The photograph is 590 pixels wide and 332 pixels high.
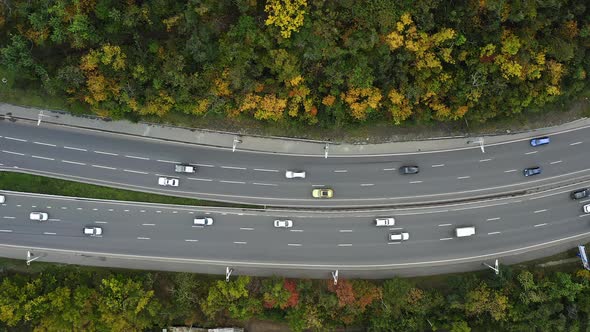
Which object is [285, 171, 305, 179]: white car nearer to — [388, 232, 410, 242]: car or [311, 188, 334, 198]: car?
[311, 188, 334, 198]: car

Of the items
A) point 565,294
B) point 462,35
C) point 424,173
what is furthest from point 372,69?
point 565,294

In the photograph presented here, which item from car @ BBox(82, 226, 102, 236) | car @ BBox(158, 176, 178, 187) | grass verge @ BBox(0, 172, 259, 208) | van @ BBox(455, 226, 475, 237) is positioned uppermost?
car @ BBox(158, 176, 178, 187)

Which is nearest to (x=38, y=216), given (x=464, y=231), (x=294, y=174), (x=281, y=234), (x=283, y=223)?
(x=281, y=234)

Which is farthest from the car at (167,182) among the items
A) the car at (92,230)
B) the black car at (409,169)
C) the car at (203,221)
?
the black car at (409,169)

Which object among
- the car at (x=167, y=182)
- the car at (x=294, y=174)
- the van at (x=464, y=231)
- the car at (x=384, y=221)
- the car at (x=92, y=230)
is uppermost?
the car at (x=294, y=174)

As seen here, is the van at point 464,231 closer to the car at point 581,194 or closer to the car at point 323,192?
the car at point 581,194

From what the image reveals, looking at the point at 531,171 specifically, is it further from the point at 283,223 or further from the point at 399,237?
the point at 283,223

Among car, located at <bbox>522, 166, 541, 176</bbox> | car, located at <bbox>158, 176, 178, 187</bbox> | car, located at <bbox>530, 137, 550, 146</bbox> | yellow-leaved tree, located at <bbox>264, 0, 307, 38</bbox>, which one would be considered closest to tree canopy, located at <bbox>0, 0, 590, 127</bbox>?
yellow-leaved tree, located at <bbox>264, 0, 307, 38</bbox>
